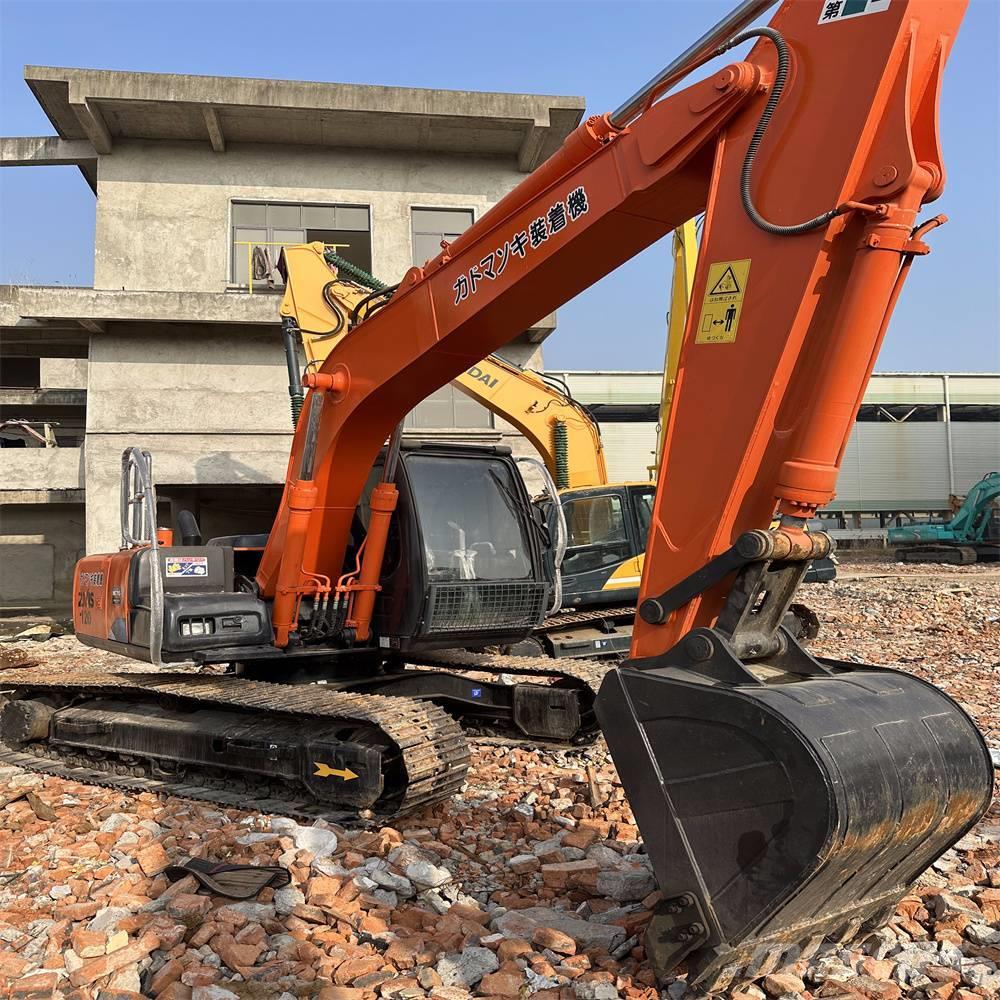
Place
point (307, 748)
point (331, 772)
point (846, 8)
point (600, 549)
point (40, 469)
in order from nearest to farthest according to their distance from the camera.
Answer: point (846, 8) → point (331, 772) → point (307, 748) → point (600, 549) → point (40, 469)

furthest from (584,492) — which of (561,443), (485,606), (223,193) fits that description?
(223,193)

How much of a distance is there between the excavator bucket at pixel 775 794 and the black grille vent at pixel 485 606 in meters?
2.93

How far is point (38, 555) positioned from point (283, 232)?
300 inches

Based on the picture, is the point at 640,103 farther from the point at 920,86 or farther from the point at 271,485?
the point at 271,485

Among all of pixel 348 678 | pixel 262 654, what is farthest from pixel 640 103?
pixel 348 678

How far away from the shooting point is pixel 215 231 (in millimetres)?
16594

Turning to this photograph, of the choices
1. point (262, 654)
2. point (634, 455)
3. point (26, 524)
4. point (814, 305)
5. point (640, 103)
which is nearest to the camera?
point (814, 305)

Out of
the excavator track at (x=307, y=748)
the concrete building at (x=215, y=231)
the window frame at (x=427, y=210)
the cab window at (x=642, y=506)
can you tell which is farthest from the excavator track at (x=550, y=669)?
the window frame at (x=427, y=210)

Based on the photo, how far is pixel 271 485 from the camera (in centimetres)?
1584

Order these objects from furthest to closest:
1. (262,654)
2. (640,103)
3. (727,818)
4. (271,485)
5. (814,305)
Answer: (271,485) → (262,654) → (640,103) → (814,305) → (727,818)

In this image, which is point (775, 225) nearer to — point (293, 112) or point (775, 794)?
point (775, 794)

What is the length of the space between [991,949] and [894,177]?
2.79 m

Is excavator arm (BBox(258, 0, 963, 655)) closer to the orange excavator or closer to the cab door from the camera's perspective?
the orange excavator

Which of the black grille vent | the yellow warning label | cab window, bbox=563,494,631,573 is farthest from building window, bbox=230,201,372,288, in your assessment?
the yellow warning label
